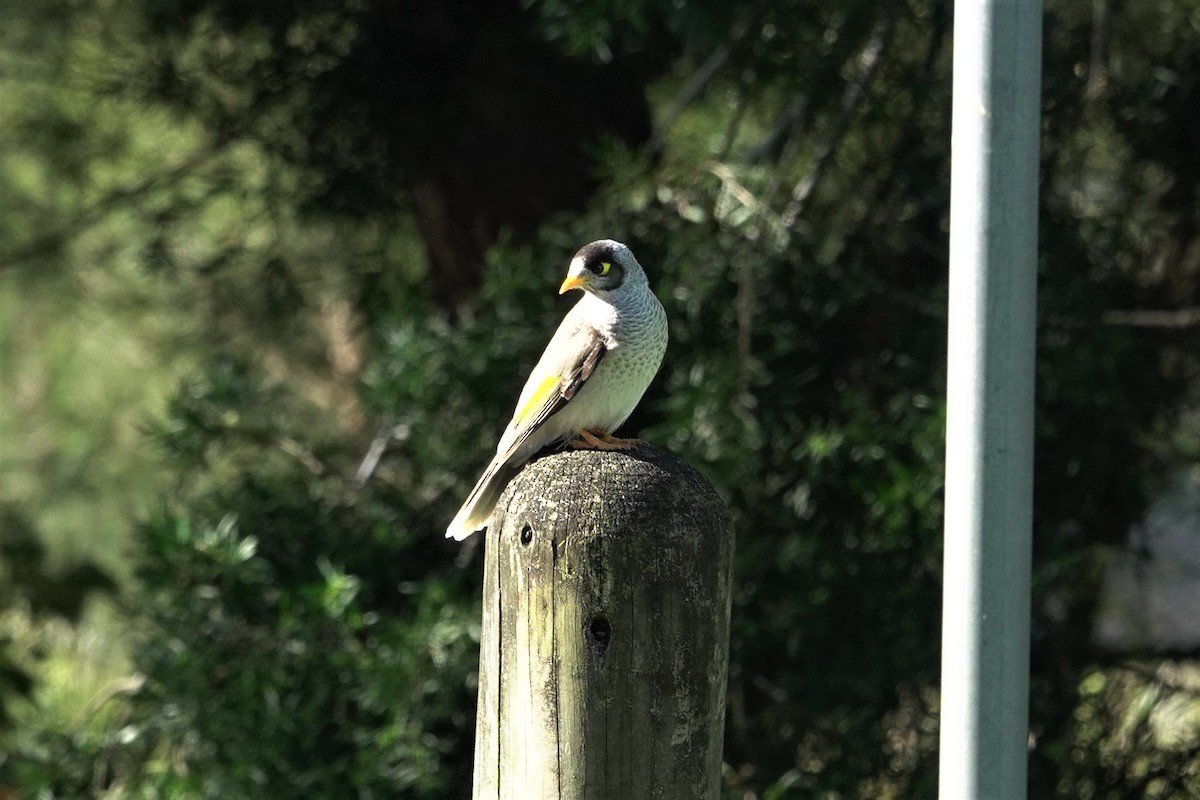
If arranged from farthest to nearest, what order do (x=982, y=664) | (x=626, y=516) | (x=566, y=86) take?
1. (x=566, y=86)
2. (x=982, y=664)
3. (x=626, y=516)

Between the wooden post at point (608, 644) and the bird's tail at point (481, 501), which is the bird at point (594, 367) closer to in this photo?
the bird's tail at point (481, 501)

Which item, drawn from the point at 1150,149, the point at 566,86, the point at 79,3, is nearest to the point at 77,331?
the point at 79,3

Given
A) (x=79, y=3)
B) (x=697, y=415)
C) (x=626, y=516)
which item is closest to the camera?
(x=626, y=516)

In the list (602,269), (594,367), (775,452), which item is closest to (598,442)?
(594,367)

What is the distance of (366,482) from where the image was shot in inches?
188

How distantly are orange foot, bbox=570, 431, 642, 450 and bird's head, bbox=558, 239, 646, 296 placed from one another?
1.02 feet

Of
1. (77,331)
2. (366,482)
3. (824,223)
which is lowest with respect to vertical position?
(77,331)

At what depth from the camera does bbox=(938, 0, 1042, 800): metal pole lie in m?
2.12

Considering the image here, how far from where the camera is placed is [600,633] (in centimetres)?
195

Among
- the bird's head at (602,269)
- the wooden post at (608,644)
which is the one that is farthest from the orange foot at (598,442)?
the wooden post at (608,644)

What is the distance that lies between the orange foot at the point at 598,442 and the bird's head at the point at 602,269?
312 mm

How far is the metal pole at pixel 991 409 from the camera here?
212cm

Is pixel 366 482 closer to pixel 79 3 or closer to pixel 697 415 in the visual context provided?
pixel 697 415

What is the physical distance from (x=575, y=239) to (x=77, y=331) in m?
4.55
